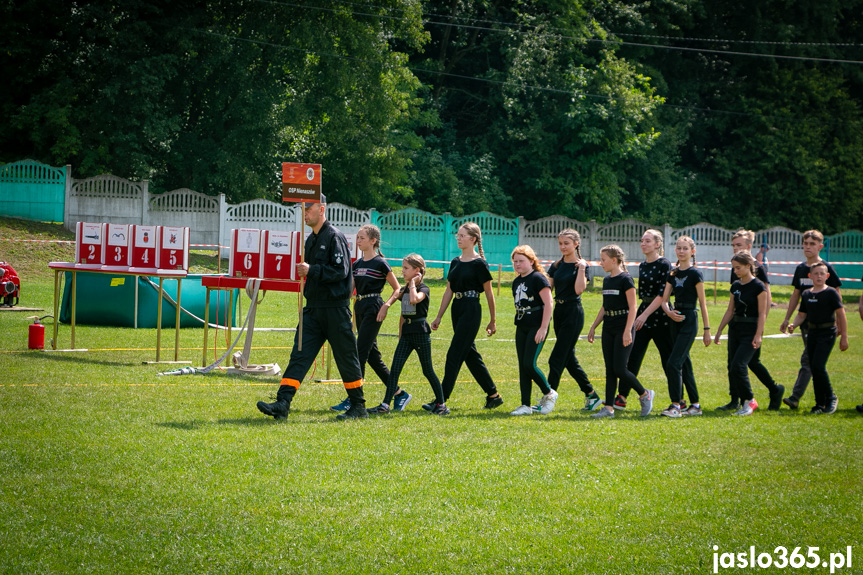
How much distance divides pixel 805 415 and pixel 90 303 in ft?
38.1

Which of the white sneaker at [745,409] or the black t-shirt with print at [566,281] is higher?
the black t-shirt with print at [566,281]

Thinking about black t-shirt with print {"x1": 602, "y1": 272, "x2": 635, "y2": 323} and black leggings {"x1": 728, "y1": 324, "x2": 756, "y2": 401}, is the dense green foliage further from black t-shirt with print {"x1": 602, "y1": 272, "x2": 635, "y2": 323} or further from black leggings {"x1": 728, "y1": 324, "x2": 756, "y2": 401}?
black leggings {"x1": 728, "y1": 324, "x2": 756, "y2": 401}

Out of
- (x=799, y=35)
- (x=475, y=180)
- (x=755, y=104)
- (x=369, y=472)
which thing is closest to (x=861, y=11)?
(x=799, y=35)

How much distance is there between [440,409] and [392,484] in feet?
9.93

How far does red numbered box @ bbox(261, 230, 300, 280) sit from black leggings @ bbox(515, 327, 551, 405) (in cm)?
329

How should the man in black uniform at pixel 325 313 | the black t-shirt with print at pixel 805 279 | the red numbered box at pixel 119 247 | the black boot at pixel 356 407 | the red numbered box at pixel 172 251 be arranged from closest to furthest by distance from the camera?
the man in black uniform at pixel 325 313, the black boot at pixel 356 407, the black t-shirt with print at pixel 805 279, the red numbered box at pixel 172 251, the red numbered box at pixel 119 247

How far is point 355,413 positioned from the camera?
9.03 m

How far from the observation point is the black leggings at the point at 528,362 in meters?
9.50

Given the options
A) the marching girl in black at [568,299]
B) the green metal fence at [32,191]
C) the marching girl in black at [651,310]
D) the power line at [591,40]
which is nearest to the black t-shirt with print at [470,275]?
the marching girl in black at [568,299]

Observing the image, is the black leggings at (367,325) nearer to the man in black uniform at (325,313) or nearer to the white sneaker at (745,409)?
the man in black uniform at (325,313)

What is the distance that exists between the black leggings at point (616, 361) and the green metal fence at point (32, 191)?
2562cm

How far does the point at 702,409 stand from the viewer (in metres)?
10.6

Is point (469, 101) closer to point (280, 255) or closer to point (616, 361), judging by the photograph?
point (280, 255)

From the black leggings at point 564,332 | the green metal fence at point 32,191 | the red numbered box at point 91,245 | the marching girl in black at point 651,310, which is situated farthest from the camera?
the green metal fence at point 32,191
